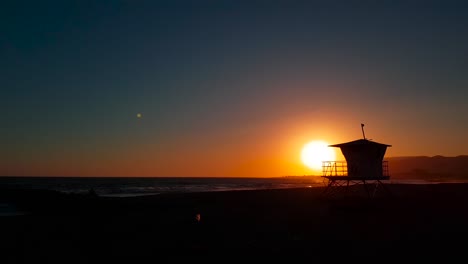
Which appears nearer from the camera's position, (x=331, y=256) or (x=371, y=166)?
(x=331, y=256)

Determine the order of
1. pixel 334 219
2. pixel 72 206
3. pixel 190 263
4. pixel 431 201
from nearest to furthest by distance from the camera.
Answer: pixel 190 263 → pixel 334 219 → pixel 431 201 → pixel 72 206

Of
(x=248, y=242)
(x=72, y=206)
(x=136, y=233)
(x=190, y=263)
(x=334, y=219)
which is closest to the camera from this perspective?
(x=190, y=263)

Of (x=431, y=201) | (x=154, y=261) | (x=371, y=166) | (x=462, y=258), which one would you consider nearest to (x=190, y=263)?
(x=154, y=261)

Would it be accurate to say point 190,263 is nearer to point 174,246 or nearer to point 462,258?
point 174,246

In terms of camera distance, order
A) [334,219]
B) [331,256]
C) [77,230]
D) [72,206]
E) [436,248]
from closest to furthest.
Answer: [331,256]
[436,248]
[77,230]
[334,219]
[72,206]

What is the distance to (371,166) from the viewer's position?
101 ft

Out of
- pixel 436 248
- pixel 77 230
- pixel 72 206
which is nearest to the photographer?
pixel 436 248

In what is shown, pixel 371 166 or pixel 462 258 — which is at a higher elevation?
pixel 371 166

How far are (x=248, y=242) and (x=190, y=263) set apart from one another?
148 inches

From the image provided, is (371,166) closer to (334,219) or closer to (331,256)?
(334,219)

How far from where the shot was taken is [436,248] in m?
13.9

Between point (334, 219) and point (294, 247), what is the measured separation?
315 inches

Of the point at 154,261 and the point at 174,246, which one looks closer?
the point at 154,261

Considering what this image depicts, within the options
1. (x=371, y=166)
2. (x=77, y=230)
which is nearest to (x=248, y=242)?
(x=77, y=230)
